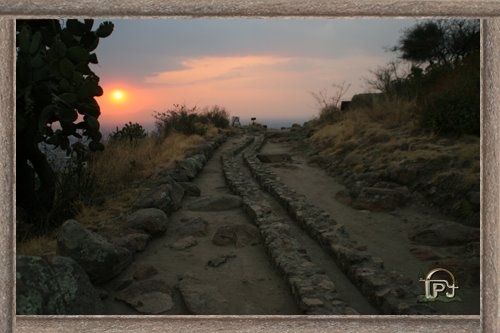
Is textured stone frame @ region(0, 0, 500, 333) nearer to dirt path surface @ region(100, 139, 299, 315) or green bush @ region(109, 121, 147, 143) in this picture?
dirt path surface @ region(100, 139, 299, 315)

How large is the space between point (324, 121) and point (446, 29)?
211 inches

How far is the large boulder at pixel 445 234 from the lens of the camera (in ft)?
16.5

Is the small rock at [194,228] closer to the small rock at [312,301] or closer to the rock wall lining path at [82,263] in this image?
the rock wall lining path at [82,263]

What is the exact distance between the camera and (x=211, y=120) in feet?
67.3

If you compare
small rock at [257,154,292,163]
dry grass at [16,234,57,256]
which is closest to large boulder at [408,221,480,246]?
dry grass at [16,234,57,256]

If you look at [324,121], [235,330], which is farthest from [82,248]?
[324,121]

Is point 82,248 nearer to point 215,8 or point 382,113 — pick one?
point 215,8

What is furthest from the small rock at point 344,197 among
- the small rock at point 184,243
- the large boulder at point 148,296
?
the large boulder at point 148,296

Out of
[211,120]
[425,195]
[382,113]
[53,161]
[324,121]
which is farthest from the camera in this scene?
[211,120]

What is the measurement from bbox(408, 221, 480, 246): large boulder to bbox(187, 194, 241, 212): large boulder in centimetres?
266

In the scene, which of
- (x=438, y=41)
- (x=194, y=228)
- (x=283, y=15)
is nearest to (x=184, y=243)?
(x=194, y=228)

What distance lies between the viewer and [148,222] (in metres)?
5.53

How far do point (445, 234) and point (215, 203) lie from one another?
3.17 metres

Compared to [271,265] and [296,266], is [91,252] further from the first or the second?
[296,266]
